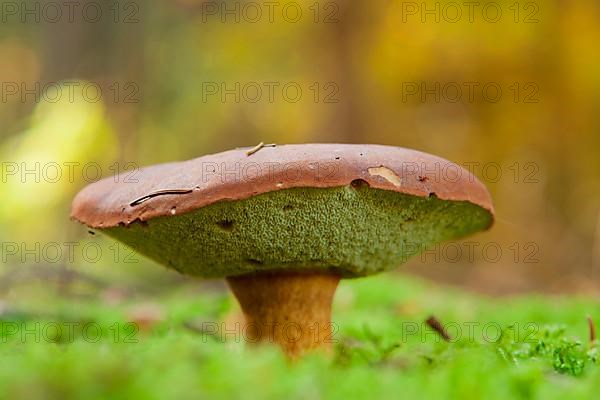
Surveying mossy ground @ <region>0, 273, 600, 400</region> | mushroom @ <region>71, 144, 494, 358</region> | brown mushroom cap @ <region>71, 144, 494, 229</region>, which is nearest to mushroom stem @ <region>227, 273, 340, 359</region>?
mushroom @ <region>71, 144, 494, 358</region>

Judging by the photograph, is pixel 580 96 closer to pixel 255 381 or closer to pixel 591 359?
pixel 591 359

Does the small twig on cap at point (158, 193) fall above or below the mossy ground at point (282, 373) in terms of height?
above

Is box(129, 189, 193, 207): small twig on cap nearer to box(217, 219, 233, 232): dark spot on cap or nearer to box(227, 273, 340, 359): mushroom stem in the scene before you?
box(217, 219, 233, 232): dark spot on cap

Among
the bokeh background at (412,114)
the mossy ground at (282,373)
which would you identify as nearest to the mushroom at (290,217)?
the mossy ground at (282,373)

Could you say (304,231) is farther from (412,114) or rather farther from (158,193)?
(412,114)

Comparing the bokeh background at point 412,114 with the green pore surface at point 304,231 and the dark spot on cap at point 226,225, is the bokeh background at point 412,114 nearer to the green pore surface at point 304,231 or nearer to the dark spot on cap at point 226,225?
the green pore surface at point 304,231

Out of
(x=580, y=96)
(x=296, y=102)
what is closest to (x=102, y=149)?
(x=296, y=102)

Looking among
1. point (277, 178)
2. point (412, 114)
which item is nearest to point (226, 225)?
point (277, 178)
